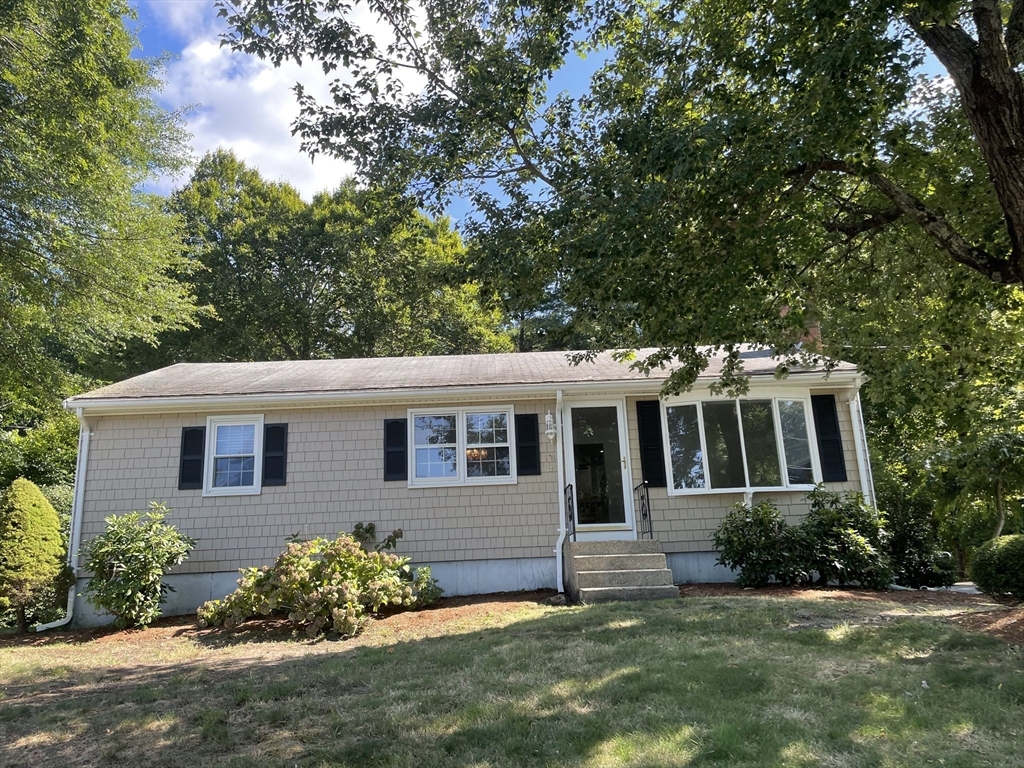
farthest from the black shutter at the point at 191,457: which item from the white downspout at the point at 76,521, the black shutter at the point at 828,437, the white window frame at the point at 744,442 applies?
the black shutter at the point at 828,437

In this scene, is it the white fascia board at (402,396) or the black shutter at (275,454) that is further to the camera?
the black shutter at (275,454)

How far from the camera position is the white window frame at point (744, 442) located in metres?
10.1

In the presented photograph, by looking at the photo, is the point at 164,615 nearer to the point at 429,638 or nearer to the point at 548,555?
the point at 429,638

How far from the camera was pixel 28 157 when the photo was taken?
8.23 m

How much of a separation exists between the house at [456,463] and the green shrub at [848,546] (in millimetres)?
959

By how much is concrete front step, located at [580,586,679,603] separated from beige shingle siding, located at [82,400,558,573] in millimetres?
1721

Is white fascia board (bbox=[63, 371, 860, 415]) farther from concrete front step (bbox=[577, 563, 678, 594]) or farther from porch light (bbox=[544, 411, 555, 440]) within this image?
concrete front step (bbox=[577, 563, 678, 594])

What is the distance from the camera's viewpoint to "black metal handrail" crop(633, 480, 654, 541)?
10.1 meters

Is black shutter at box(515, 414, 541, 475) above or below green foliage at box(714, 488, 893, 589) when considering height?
above

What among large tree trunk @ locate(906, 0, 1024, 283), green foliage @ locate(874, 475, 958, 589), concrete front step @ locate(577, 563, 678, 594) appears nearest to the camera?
large tree trunk @ locate(906, 0, 1024, 283)

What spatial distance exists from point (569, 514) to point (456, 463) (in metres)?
1.92

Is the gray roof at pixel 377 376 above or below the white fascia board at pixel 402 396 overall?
above

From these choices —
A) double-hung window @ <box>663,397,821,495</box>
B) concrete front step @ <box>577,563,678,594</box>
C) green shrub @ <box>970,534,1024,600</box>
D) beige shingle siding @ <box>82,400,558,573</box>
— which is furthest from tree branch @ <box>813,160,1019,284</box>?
beige shingle siding @ <box>82,400,558,573</box>

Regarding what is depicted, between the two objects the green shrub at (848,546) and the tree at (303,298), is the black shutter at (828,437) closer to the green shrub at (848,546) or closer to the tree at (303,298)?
the green shrub at (848,546)
